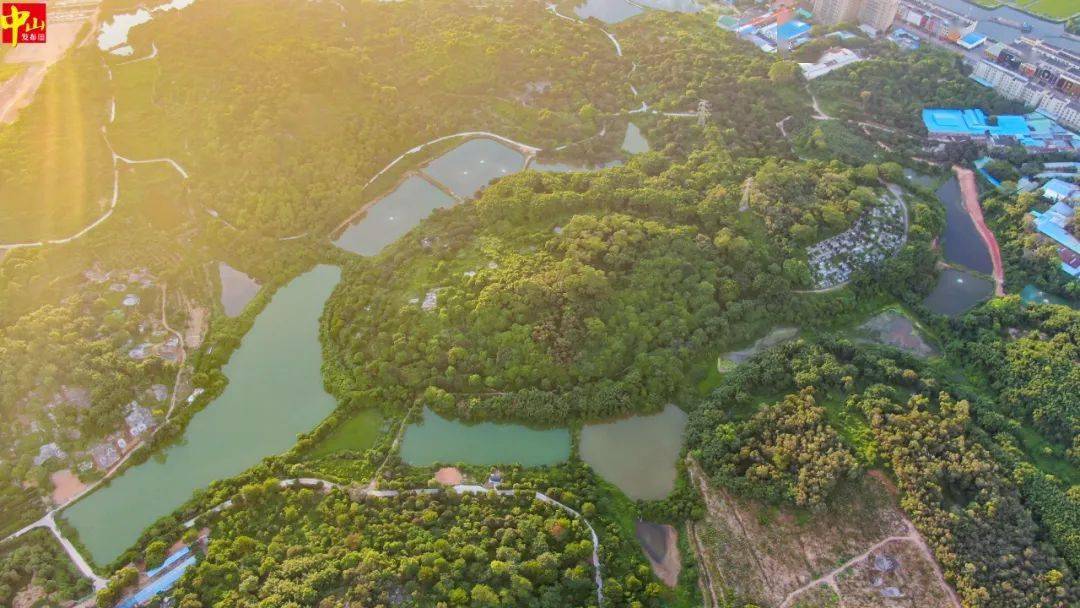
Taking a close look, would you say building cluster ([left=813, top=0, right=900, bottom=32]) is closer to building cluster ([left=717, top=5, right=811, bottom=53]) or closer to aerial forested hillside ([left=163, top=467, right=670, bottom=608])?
building cluster ([left=717, top=5, right=811, bottom=53])

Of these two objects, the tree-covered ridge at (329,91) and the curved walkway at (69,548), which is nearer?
the curved walkway at (69,548)

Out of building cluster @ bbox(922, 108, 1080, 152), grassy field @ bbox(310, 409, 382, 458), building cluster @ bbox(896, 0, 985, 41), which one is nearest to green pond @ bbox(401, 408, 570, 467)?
grassy field @ bbox(310, 409, 382, 458)

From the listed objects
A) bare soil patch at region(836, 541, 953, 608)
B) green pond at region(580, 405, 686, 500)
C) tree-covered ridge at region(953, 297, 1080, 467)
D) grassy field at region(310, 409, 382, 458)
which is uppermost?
tree-covered ridge at region(953, 297, 1080, 467)

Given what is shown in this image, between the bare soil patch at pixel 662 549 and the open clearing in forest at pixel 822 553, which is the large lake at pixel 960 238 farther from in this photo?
the bare soil patch at pixel 662 549

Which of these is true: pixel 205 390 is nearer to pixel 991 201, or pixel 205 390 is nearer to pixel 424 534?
pixel 424 534

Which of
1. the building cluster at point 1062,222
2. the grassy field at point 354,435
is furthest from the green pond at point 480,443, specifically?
the building cluster at point 1062,222
